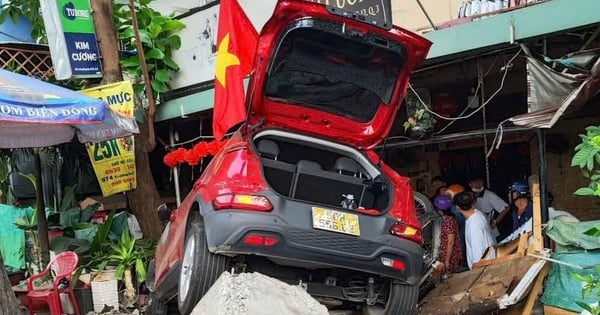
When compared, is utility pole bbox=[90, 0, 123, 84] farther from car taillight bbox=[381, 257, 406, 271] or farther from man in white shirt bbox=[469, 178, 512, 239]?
car taillight bbox=[381, 257, 406, 271]

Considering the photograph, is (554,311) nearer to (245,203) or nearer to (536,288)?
(536,288)

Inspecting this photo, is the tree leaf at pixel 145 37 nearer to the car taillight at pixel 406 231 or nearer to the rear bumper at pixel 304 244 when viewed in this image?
the rear bumper at pixel 304 244

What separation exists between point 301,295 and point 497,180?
7.43m

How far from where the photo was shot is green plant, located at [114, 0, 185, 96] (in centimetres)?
1062

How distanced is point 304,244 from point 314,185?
1.05 metres

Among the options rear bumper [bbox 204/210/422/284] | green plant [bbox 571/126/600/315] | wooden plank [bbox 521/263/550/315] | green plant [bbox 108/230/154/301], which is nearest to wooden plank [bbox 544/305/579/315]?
wooden plank [bbox 521/263/550/315]

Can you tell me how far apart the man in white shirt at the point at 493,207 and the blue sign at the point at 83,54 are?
6.12 m

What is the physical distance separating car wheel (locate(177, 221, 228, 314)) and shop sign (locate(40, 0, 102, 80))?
5.56 meters

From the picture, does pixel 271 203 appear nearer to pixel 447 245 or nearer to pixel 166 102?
pixel 447 245

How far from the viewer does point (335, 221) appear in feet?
16.3

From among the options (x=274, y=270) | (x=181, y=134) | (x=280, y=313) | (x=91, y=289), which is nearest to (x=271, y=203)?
(x=274, y=270)

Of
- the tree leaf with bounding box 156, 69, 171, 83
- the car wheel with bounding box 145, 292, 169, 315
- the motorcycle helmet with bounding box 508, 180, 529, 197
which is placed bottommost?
the car wheel with bounding box 145, 292, 169, 315

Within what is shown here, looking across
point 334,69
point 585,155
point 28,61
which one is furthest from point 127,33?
point 585,155

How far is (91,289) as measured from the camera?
883cm
